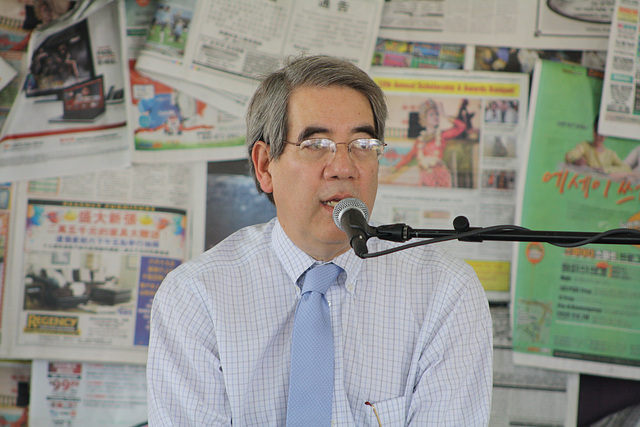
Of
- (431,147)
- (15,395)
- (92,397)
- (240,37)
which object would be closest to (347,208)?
(431,147)

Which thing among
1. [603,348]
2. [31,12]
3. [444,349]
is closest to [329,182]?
[444,349]

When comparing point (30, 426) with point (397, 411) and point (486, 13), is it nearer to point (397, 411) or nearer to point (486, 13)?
point (397, 411)

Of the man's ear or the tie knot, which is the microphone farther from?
the man's ear

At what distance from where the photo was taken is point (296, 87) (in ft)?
4.60

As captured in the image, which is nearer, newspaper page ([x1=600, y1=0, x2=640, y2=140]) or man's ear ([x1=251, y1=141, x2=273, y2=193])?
man's ear ([x1=251, y1=141, x2=273, y2=193])

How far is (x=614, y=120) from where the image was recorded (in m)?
1.86

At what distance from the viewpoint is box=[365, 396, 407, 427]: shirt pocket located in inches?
51.0

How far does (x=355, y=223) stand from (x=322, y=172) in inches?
15.6

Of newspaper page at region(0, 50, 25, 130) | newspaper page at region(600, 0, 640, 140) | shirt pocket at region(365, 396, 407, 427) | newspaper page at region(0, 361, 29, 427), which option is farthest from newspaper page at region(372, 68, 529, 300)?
newspaper page at region(0, 361, 29, 427)

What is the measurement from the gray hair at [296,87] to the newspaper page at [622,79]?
2.68 feet

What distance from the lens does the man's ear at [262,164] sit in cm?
147

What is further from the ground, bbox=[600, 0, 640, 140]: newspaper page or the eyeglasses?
bbox=[600, 0, 640, 140]: newspaper page

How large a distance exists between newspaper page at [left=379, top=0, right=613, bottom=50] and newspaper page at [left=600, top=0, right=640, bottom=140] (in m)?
0.05

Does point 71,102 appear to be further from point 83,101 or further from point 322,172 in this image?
point 322,172
